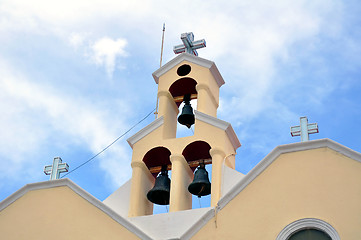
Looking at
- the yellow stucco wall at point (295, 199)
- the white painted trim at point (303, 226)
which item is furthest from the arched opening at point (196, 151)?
the white painted trim at point (303, 226)

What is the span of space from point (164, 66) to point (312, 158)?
5.45 meters

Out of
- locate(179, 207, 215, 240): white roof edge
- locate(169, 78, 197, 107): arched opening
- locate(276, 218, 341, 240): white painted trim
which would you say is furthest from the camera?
locate(169, 78, 197, 107): arched opening

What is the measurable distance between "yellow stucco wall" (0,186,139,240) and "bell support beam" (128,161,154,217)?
3.79 ft

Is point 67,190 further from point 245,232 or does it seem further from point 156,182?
point 245,232

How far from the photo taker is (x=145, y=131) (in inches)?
751

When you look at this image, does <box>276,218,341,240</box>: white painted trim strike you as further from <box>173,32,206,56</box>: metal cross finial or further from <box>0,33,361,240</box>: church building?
<box>173,32,206,56</box>: metal cross finial

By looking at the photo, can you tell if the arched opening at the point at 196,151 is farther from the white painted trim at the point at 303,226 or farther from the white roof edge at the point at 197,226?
the white painted trim at the point at 303,226

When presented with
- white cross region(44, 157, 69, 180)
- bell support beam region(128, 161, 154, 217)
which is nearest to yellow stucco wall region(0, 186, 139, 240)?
white cross region(44, 157, 69, 180)

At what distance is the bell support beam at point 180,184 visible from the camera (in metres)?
17.8

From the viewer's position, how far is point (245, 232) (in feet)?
51.1

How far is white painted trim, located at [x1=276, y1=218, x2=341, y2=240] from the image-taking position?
1498cm

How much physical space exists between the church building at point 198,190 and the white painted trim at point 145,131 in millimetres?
23

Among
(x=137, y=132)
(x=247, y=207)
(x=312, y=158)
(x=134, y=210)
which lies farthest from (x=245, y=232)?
(x=137, y=132)

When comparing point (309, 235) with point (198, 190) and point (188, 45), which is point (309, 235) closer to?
point (198, 190)
